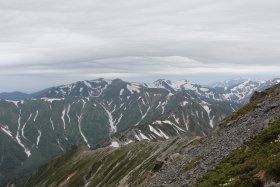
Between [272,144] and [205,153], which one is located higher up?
[272,144]

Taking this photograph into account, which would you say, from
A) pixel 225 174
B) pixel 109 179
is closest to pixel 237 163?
pixel 225 174

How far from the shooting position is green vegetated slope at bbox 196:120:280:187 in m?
25.7

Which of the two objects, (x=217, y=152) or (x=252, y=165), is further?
(x=217, y=152)

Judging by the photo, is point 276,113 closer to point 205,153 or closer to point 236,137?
point 236,137

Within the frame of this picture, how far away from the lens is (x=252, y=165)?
102ft

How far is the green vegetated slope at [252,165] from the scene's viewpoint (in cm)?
2572

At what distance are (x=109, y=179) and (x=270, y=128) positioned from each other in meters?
151

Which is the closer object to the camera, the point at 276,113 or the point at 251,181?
the point at 251,181

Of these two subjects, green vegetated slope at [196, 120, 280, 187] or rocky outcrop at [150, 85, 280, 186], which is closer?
green vegetated slope at [196, 120, 280, 187]

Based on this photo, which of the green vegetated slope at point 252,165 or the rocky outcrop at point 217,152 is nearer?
the green vegetated slope at point 252,165

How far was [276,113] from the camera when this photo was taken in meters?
45.0

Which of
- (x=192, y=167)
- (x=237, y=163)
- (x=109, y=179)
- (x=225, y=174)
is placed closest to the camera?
(x=225, y=174)

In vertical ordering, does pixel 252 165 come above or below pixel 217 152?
above

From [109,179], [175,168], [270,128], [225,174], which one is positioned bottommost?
[109,179]
